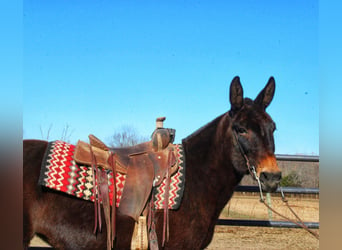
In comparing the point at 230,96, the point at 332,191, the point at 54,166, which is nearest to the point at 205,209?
the point at 230,96

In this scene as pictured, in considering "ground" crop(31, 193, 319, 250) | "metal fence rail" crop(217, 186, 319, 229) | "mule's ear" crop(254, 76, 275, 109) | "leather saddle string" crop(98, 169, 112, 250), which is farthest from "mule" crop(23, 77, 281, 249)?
"ground" crop(31, 193, 319, 250)

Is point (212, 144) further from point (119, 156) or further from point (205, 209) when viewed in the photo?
point (119, 156)

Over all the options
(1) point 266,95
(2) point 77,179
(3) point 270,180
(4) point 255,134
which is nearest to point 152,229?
(2) point 77,179

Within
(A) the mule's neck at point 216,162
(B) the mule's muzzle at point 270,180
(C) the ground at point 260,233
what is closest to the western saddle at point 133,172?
(A) the mule's neck at point 216,162

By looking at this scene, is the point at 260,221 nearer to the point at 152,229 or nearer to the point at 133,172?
the point at 152,229

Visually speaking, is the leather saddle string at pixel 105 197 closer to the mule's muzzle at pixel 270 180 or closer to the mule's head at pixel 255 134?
Result: the mule's head at pixel 255 134

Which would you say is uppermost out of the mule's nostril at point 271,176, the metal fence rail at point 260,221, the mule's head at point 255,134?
the mule's head at point 255,134

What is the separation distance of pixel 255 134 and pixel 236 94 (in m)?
0.42

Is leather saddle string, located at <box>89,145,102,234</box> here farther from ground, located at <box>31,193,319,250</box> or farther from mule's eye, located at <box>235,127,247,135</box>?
ground, located at <box>31,193,319,250</box>

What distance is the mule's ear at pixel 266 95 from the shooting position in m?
3.09

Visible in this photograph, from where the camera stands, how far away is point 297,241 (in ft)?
17.7

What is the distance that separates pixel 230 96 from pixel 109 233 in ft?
5.25

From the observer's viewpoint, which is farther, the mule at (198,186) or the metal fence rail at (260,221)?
the metal fence rail at (260,221)

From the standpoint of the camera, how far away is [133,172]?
9.27ft
